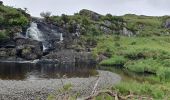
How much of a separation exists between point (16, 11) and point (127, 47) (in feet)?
120

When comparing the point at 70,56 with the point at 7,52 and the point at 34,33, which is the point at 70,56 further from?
the point at 7,52

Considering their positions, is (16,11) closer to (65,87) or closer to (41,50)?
(41,50)

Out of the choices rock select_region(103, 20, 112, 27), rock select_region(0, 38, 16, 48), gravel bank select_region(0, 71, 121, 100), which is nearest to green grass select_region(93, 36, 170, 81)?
rock select_region(103, 20, 112, 27)

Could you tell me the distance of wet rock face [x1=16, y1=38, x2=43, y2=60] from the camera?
368 ft

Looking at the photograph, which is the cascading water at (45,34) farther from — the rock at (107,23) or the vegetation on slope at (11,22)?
the rock at (107,23)

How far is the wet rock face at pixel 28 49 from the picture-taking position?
4416 inches

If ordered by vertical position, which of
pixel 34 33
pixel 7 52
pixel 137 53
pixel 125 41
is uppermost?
pixel 34 33

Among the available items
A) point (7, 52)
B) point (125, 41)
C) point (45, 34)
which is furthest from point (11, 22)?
point (125, 41)

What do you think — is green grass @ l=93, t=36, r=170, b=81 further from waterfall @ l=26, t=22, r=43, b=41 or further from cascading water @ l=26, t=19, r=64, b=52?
waterfall @ l=26, t=22, r=43, b=41

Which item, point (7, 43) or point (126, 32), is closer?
point (7, 43)

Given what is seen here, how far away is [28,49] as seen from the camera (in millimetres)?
113562

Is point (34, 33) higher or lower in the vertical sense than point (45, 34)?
higher

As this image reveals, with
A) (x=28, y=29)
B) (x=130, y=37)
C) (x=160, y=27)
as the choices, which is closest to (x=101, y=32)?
(x=130, y=37)

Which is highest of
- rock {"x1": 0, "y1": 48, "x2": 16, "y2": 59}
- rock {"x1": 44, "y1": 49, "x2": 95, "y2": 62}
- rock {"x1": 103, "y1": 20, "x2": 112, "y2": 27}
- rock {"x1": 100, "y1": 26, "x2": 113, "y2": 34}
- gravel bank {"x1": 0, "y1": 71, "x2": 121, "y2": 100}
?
rock {"x1": 103, "y1": 20, "x2": 112, "y2": 27}
